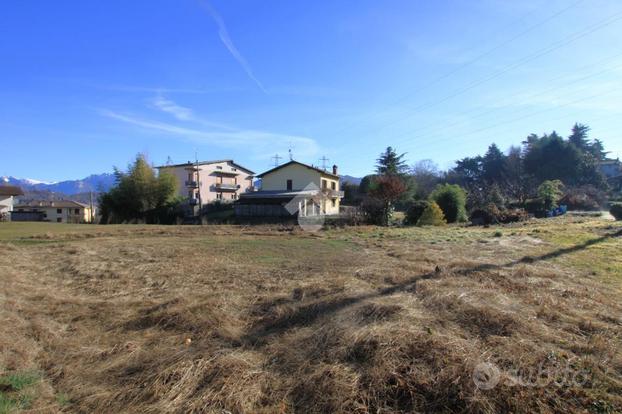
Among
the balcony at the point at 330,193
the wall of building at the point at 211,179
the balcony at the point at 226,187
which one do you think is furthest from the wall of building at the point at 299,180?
the wall of building at the point at 211,179

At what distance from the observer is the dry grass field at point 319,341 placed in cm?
281

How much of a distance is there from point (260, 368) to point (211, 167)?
46.3 metres

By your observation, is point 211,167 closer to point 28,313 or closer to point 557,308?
point 28,313

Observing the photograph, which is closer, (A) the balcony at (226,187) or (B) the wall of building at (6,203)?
(B) the wall of building at (6,203)

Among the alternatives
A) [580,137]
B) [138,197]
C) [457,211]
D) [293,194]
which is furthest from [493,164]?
[138,197]

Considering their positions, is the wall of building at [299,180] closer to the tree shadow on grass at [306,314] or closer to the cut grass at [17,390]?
the tree shadow on grass at [306,314]

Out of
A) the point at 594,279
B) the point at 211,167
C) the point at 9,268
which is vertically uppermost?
the point at 211,167

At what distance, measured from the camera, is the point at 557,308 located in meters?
4.71

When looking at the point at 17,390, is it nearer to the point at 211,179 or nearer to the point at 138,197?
the point at 138,197

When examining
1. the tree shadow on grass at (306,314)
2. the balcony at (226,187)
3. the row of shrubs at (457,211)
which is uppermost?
the balcony at (226,187)

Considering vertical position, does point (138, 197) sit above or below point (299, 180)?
below

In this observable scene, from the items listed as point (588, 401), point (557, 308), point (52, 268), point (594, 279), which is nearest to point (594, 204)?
point (594, 279)

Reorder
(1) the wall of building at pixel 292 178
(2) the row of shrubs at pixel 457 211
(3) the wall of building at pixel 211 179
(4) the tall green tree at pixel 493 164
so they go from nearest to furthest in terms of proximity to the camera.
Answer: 1. (2) the row of shrubs at pixel 457 211
2. (1) the wall of building at pixel 292 178
3. (3) the wall of building at pixel 211 179
4. (4) the tall green tree at pixel 493 164

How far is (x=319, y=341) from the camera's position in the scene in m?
3.71
